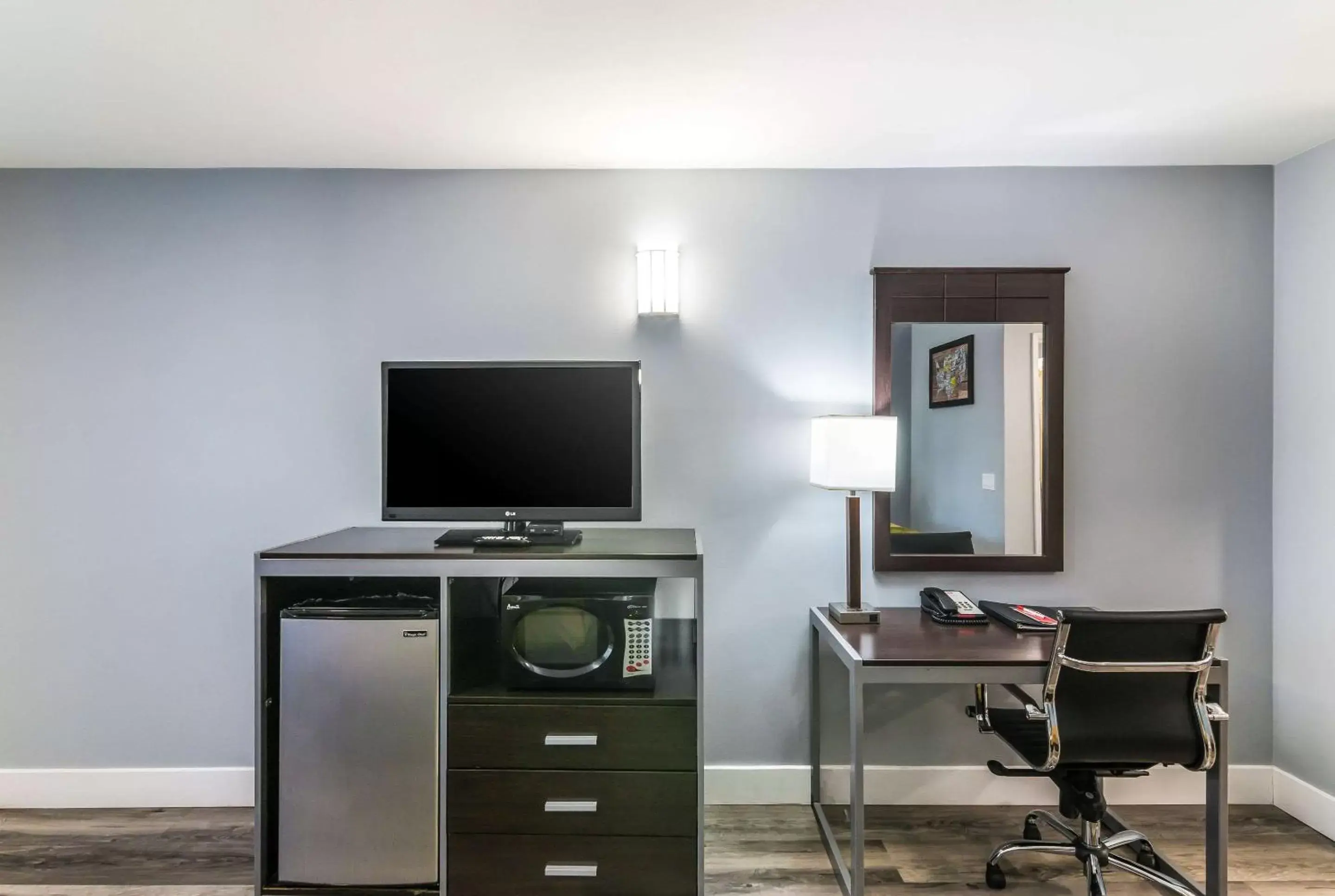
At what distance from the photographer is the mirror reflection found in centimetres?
268

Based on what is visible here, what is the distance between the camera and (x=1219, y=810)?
2.07 meters

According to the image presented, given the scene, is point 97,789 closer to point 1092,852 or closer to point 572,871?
point 572,871

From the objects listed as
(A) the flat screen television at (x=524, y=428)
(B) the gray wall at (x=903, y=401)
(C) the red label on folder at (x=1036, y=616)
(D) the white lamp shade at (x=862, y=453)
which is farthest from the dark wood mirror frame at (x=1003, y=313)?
(A) the flat screen television at (x=524, y=428)

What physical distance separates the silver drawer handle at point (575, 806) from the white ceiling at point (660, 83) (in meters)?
2.06

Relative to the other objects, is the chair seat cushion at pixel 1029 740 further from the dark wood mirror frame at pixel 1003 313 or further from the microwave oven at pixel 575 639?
the microwave oven at pixel 575 639

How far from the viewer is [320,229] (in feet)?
9.06

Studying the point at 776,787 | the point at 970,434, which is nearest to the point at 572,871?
the point at 776,787

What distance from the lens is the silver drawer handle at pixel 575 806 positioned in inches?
81.7

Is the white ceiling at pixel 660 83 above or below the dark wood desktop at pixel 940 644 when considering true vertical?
above

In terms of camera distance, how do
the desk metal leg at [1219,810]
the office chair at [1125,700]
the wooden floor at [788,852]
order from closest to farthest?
1. the office chair at [1125,700]
2. the desk metal leg at [1219,810]
3. the wooden floor at [788,852]

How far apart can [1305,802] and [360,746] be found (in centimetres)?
323

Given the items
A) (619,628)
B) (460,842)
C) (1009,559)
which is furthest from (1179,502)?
(460,842)

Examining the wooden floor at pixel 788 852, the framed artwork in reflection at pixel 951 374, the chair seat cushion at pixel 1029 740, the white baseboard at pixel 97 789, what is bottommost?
the wooden floor at pixel 788 852

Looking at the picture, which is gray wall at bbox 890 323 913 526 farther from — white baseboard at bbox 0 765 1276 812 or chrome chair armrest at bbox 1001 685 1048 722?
white baseboard at bbox 0 765 1276 812
